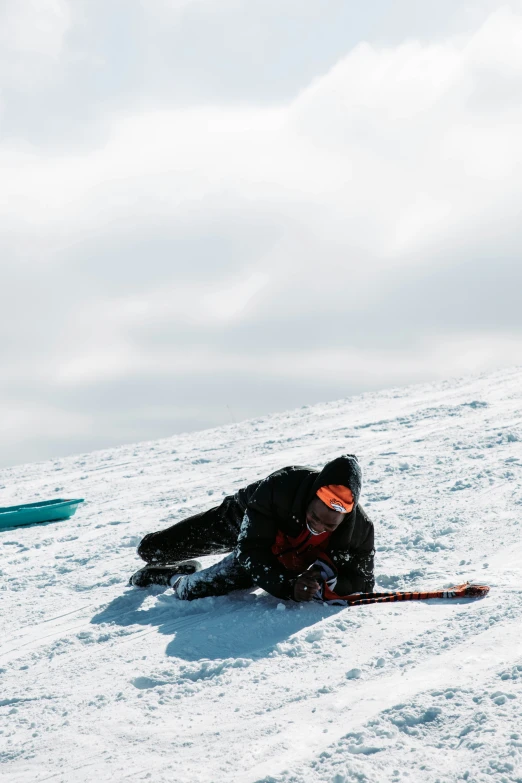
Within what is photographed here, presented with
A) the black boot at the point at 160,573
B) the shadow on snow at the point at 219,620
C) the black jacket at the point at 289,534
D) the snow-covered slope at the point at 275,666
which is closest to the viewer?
the snow-covered slope at the point at 275,666

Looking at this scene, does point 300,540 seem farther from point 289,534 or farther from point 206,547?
point 206,547

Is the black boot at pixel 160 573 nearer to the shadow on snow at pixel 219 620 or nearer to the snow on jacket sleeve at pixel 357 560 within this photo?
the shadow on snow at pixel 219 620

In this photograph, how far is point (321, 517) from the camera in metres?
3.11

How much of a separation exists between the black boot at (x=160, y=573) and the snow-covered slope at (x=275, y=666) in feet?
0.22

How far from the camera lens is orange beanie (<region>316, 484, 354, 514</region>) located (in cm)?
306

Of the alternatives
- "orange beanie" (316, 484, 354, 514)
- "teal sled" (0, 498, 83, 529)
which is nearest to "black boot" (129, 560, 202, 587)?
"orange beanie" (316, 484, 354, 514)

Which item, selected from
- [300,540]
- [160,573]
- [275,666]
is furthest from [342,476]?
[160,573]

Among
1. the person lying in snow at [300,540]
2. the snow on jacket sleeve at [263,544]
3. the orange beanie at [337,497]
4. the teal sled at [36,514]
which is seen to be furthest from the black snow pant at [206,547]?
the teal sled at [36,514]

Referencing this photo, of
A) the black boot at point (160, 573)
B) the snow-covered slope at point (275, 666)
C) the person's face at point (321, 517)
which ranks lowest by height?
the snow-covered slope at point (275, 666)

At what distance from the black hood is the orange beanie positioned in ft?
0.06

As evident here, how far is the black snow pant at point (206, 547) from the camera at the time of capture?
11.6 ft

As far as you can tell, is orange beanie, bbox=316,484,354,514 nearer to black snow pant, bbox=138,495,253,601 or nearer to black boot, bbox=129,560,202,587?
black snow pant, bbox=138,495,253,601

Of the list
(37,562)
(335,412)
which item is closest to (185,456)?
(335,412)

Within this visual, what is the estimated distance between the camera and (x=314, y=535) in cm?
331
